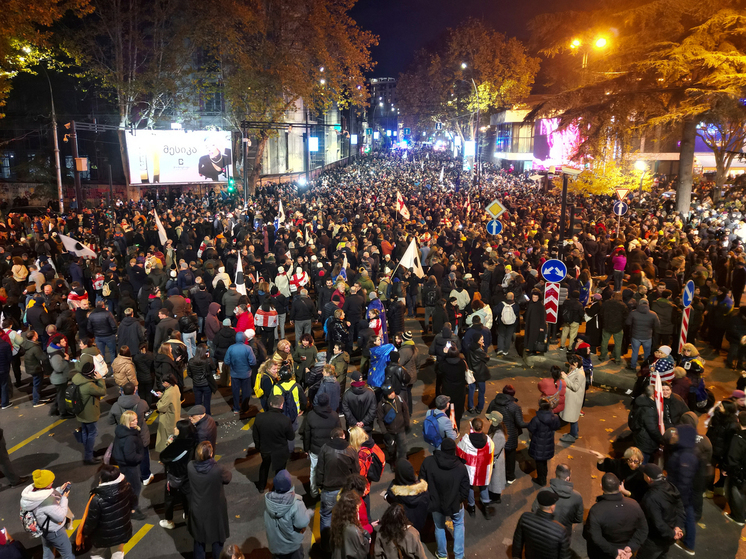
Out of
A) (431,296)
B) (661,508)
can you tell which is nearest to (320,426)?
(661,508)

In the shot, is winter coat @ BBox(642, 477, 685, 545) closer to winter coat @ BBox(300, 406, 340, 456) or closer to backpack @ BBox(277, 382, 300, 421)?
winter coat @ BBox(300, 406, 340, 456)

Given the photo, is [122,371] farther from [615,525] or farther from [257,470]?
[615,525]

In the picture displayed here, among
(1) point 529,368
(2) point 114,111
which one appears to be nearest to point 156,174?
(2) point 114,111

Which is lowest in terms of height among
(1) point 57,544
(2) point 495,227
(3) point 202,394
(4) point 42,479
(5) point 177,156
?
(1) point 57,544

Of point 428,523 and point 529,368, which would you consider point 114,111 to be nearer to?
point 529,368

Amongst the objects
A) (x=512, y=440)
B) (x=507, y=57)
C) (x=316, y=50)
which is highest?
(x=507, y=57)

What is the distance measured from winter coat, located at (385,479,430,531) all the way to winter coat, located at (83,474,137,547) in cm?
250

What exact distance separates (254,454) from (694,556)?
5.47 m

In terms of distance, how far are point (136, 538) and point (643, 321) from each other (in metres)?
8.73

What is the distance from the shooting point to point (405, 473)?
15.6 ft

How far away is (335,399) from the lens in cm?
699

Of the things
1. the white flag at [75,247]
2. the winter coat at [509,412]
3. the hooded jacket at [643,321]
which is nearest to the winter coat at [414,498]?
the winter coat at [509,412]

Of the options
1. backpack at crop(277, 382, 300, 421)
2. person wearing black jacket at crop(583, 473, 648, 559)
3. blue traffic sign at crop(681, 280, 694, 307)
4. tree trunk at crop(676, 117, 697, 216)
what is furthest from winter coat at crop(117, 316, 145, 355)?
tree trunk at crop(676, 117, 697, 216)

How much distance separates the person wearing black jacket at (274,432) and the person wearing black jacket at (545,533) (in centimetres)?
281
